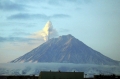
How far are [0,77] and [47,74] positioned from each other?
27.1m

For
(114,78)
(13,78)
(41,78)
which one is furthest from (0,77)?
(114,78)

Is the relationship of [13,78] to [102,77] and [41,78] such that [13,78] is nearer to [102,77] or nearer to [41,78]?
[41,78]

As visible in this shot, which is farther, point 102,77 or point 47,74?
point 102,77

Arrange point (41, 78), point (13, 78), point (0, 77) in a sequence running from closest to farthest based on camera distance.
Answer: point (41, 78) → point (13, 78) → point (0, 77)

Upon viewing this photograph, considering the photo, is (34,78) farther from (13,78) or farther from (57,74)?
(57,74)

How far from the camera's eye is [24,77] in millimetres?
58344

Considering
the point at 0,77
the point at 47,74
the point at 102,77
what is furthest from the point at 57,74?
the point at 0,77

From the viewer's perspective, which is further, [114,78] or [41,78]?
[114,78]

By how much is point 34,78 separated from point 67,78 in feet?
39.1

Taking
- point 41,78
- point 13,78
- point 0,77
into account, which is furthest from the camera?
point 0,77

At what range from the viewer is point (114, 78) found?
60.4m

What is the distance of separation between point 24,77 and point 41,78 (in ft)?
36.0

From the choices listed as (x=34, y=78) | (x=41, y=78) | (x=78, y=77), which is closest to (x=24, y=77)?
(x=34, y=78)

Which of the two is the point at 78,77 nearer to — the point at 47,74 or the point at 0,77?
the point at 47,74
